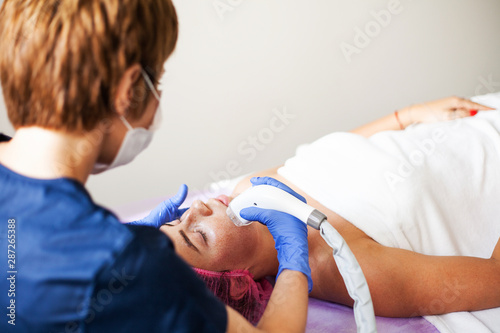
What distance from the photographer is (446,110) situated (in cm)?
168

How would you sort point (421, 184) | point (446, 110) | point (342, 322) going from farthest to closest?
point (446, 110)
point (421, 184)
point (342, 322)

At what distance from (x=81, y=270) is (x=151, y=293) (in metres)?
0.11

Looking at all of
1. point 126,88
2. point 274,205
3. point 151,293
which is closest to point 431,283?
point 274,205

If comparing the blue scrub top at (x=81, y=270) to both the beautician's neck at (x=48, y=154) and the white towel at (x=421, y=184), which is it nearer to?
the beautician's neck at (x=48, y=154)

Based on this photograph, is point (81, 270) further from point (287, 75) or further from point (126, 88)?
point (287, 75)

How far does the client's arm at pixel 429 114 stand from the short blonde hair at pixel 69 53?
1271 mm

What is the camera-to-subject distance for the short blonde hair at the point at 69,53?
648mm

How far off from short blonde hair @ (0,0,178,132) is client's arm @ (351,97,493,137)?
1.27 meters

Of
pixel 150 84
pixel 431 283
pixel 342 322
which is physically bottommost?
pixel 342 322

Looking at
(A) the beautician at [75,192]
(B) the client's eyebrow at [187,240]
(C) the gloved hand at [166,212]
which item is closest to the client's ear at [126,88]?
(A) the beautician at [75,192]

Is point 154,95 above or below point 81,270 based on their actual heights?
above

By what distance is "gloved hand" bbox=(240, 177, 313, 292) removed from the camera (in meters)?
1.02

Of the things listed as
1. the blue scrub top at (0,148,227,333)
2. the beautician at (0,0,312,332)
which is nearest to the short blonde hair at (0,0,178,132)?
the beautician at (0,0,312,332)

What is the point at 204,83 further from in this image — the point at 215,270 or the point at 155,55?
the point at 155,55
